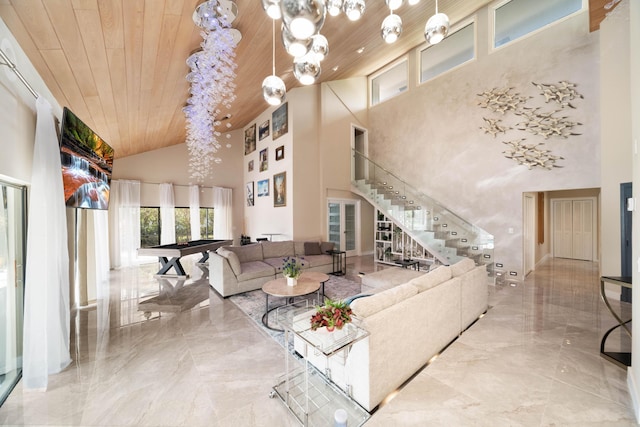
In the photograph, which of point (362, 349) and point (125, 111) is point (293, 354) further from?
point (125, 111)

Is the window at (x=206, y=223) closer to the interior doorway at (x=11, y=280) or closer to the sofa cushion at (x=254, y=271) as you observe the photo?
the sofa cushion at (x=254, y=271)

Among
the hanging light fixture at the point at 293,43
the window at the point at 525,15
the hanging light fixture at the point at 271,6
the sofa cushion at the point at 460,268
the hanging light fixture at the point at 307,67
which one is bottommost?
the sofa cushion at the point at 460,268

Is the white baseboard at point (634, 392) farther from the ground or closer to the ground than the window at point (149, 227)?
closer to the ground

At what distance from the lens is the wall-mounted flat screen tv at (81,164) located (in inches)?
115

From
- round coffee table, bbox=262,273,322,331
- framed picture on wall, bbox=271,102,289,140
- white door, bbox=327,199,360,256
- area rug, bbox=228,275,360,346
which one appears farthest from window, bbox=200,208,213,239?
round coffee table, bbox=262,273,322,331

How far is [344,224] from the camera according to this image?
8.42 meters

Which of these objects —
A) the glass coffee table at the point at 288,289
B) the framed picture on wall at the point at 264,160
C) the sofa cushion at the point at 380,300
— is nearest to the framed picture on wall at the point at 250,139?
the framed picture on wall at the point at 264,160

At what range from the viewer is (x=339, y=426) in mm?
1620

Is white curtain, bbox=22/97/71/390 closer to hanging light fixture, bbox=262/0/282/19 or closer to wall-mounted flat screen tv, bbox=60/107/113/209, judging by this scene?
wall-mounted flat screen tv, bbox=60/107/113/209

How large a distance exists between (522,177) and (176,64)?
7105 millimetres

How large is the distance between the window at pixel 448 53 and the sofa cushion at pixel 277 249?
636cm

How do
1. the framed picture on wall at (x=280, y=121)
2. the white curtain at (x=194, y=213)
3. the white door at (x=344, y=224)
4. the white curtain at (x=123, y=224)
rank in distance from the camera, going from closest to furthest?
the white curtain at (x=123, y=224) < the framed picture on wall at (x=280, y=121) < the white door at (x=344, y=224) < the white curtain at (x=194, y=213)

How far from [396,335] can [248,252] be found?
13.4ft

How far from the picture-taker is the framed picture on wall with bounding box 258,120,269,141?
8367 millimetres
